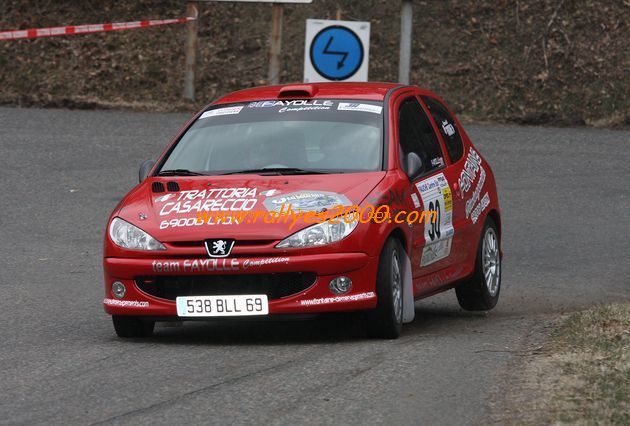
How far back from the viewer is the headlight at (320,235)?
8.56 m

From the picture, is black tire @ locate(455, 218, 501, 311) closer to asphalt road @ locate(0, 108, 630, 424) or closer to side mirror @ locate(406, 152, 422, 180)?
asphalt road @ locate(0, 108, 630, 424)

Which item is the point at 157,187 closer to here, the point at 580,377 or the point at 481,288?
the point at 481,288

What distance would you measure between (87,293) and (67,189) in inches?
235

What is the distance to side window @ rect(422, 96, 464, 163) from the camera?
10750 mm

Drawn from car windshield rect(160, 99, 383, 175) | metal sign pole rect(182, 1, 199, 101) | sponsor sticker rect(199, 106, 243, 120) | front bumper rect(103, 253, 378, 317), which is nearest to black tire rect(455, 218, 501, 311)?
car windshield rect(160, 99, 383, 175)

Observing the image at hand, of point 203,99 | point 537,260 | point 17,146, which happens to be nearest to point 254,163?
point 537,260

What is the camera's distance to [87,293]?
11.5m

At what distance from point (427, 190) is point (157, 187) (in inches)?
71.4

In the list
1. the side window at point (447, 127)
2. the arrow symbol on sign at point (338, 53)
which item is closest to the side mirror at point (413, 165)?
the side window at point (447, 127)

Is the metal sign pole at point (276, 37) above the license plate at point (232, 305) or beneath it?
beneath

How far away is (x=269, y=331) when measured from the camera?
9.57 m

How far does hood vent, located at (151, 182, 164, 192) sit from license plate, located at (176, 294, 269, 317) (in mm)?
1066

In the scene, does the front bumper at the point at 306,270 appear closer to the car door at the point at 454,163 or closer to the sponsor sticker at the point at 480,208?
the car door at the point at 454,163

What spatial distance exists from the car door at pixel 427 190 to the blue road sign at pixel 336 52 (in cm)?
624
